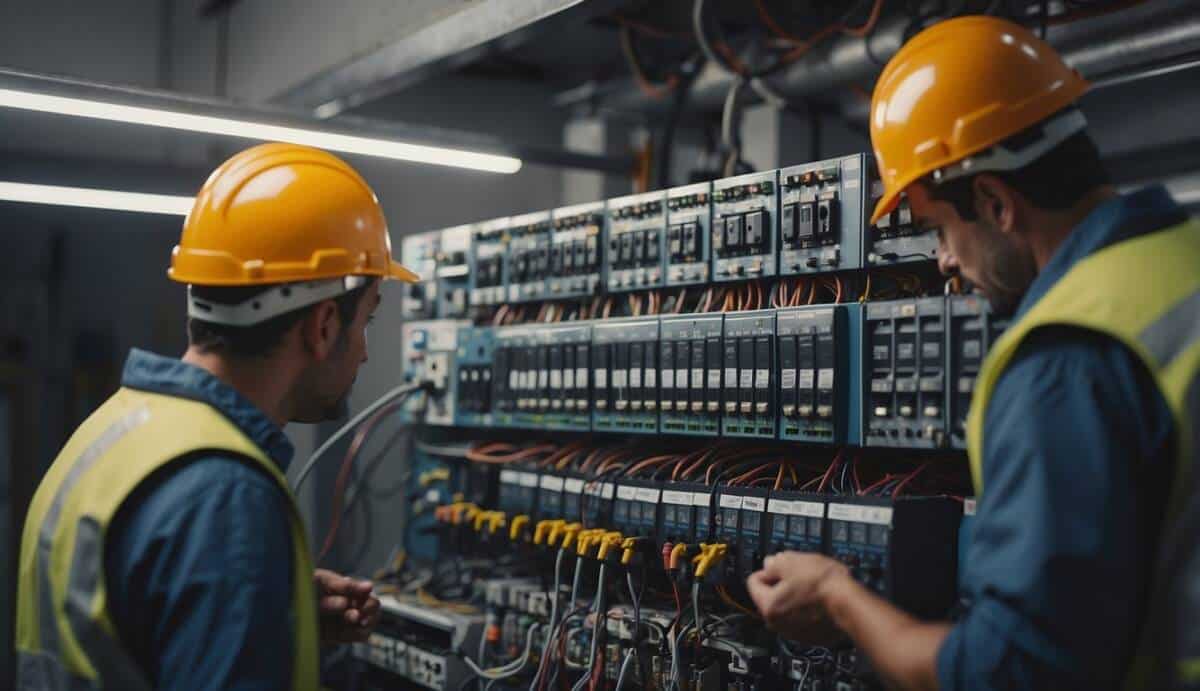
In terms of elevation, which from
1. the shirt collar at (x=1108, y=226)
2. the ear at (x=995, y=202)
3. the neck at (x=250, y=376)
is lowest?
the neck at (x=250, y=376)

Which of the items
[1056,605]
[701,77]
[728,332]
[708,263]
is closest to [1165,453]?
[1056,605]

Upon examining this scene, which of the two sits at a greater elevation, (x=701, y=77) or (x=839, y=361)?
(x=701, y=77)

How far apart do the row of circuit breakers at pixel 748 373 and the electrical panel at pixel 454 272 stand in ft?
0.62

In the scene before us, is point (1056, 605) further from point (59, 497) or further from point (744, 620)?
point (744, 620)

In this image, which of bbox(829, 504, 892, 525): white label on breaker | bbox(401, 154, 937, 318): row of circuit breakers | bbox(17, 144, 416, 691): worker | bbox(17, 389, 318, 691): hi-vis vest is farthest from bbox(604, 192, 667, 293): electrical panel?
bbox(17, 389, 318, 691): hi-vis vest

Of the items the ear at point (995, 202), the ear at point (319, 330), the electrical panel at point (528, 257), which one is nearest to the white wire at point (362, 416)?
the electrical panel at point (528, 257)

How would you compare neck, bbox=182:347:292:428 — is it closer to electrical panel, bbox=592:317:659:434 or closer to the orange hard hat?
the orange hard hat

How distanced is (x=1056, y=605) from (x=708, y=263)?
1.86 metres

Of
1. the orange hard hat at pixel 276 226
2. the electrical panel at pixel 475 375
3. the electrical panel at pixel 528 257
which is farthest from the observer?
the electrical panel at pixel 475 375

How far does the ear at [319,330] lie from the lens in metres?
2.06

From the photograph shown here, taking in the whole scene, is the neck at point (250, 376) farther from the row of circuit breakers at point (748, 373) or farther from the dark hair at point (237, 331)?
the row of circuit breakers at point (748, 373)

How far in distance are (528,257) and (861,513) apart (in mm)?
1697

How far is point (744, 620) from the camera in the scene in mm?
3072

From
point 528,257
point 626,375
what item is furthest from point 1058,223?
point 528,257
